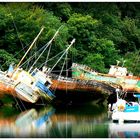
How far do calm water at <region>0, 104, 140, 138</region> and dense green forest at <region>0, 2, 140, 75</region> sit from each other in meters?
9.74

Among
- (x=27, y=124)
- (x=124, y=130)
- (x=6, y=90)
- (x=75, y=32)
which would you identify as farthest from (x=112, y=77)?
(x=124, y=130)

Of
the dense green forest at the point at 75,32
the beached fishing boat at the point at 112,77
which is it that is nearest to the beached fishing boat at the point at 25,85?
the dense green forest at the point at 75,32

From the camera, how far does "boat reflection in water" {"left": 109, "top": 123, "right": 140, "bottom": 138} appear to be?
3694 cm

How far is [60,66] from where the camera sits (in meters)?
62.9

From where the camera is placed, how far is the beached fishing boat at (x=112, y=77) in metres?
60.7

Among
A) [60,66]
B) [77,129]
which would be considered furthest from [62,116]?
[60,66]

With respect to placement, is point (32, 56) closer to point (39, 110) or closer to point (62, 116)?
point (39, 110)

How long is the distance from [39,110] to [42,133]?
43.2 feet

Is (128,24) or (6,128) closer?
(6,128)

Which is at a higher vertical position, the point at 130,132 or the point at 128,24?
the point at 128,24

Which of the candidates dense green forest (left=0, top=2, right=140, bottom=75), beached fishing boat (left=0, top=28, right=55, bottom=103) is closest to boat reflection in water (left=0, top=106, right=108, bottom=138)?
beached fishing boat (left=0, top=28, right=55, bottom=103)

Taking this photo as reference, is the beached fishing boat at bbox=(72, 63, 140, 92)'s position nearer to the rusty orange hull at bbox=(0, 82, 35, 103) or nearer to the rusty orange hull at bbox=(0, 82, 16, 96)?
the rusty orange hull at bbox=(0, 82, 35, 103)

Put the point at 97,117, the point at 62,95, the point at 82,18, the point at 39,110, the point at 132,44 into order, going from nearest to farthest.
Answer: the point at 97,117, the point at 39,110, the point at 62,95, the point at 82,18, the point at 132,44

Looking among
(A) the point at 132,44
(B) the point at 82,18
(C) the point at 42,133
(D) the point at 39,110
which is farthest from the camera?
(A) the point at 132,44
